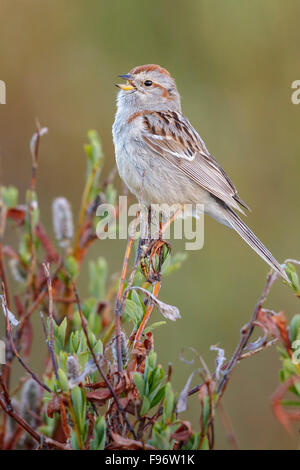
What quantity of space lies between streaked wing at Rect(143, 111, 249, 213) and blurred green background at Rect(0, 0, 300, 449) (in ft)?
5.35

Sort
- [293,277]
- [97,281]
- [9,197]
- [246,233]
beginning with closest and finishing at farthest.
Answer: [293,277], [9,197], [97,281], [246,233]

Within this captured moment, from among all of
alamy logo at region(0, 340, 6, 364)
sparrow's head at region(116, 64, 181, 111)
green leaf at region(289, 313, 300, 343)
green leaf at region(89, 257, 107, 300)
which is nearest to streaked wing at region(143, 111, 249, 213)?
sparrow's head at region(116, 64, 181, 111)

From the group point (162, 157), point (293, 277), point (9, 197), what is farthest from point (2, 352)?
point (162, 157)

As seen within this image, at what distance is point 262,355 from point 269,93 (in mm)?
2267

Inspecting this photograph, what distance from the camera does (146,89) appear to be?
13.3 ft

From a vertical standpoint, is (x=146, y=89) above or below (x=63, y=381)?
above

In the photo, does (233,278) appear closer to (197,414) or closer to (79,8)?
(197,414)

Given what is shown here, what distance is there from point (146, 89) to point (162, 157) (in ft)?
1.76

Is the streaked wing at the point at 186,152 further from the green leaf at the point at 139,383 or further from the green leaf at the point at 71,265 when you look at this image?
the green leaf at the point at 139,383

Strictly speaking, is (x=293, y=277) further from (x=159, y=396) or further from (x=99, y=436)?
(x=99, y=436)

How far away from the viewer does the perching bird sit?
3686mm

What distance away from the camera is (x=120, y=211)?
2994 millimetres

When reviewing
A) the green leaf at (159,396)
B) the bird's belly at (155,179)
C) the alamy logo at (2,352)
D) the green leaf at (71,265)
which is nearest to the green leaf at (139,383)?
the green leaf at (159,396)
